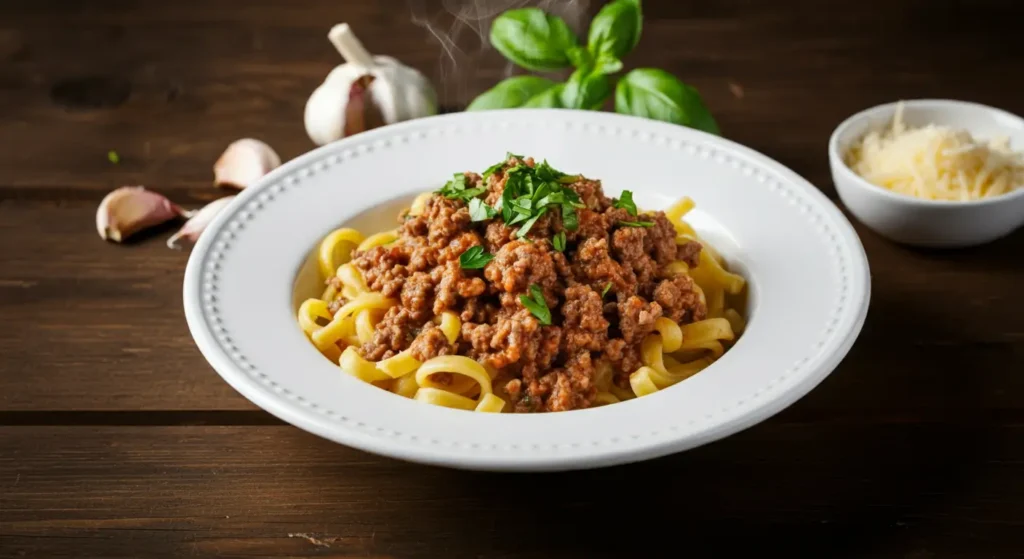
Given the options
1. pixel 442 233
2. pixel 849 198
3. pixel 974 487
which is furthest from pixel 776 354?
pixel 849 198

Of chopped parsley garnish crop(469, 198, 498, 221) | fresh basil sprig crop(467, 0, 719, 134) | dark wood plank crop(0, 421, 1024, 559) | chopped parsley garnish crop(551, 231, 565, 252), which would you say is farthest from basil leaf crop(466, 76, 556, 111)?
dark wood plank crop(0, 421, 1024, 559)

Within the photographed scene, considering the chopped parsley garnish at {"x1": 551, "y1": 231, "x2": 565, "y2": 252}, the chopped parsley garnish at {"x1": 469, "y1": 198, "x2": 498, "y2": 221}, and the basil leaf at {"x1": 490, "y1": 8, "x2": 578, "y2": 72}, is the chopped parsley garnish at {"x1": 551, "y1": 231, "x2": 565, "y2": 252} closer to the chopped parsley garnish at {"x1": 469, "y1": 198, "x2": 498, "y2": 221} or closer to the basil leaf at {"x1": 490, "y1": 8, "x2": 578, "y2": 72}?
the chopped parsley garnish at {"x1": 469, "y1": 198, "x2": 498, "y2": 221}

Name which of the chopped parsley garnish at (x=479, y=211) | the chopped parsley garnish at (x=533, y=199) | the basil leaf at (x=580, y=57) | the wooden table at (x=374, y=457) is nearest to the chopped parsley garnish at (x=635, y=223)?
the chopped parsley garnish at (x=533, y=199)

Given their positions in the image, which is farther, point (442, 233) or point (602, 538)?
point (442, 233)

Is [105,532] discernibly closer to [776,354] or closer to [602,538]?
[602,538]

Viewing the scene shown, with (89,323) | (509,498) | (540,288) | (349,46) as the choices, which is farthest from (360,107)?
(509,498)

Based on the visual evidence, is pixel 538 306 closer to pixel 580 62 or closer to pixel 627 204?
pixel 627 204
